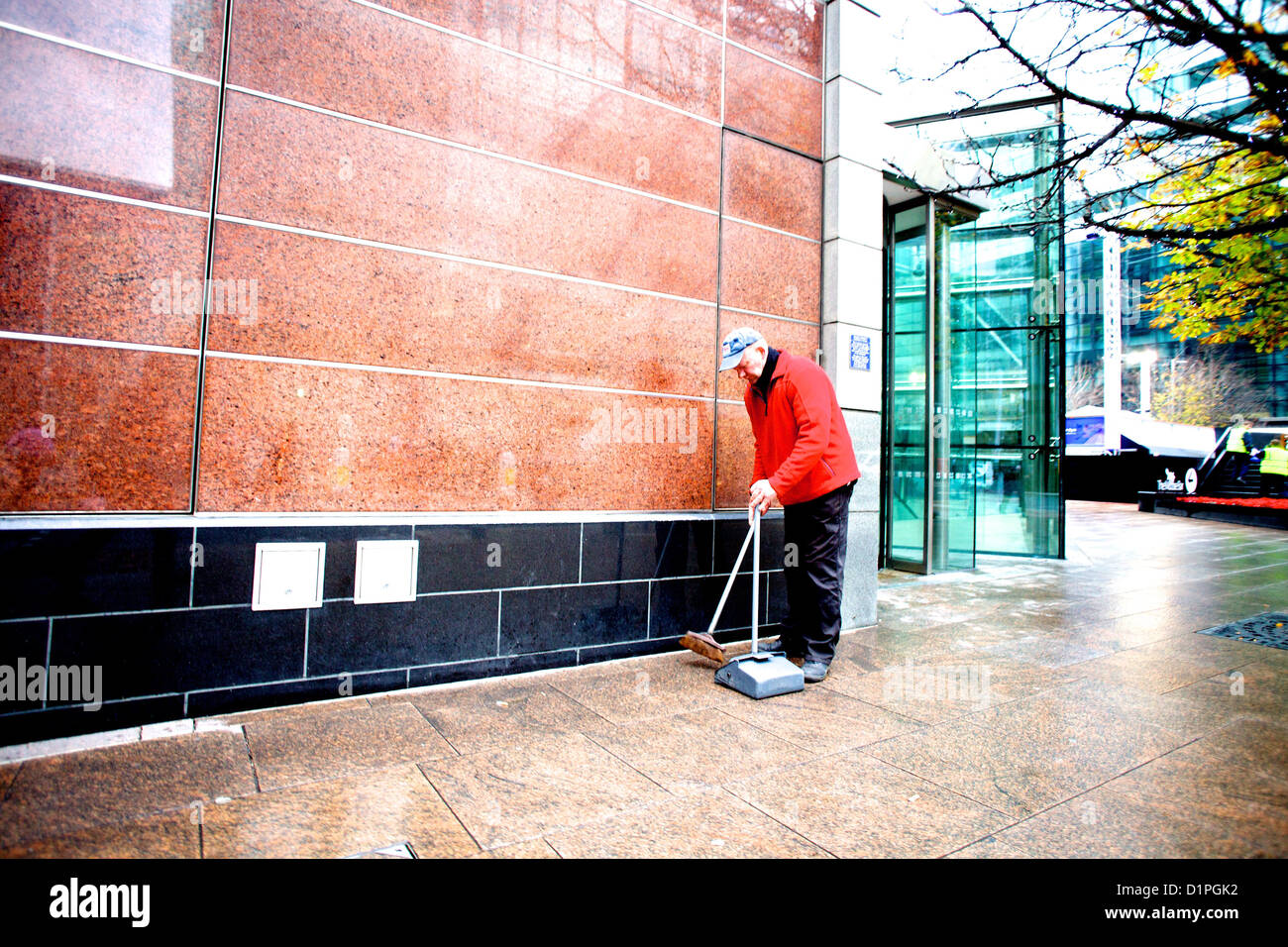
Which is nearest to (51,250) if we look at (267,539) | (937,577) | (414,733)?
(267,539)

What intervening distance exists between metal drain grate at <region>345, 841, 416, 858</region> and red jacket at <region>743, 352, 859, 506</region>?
8.17 feet

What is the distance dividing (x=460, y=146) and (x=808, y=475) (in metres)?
2.72

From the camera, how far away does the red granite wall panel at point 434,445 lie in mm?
3221

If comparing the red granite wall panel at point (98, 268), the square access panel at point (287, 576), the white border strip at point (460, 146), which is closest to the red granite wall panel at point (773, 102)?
the white border strip at point (460, 146)

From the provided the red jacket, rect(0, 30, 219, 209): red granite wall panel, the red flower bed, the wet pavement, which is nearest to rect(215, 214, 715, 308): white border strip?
rect(0, 30, 219, 209): red granite wall panel

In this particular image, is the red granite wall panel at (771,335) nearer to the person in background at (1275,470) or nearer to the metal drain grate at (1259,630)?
the metal drain grate at (1259,630)

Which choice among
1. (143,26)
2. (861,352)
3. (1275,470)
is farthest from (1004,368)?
(1275,470)

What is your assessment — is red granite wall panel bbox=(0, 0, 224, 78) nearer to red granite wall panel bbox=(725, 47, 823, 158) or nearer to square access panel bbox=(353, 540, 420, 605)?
square access panel bbox=(353, 540, 420, 605)

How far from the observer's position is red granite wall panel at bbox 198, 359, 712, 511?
3221mm

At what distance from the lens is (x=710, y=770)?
8.89ft

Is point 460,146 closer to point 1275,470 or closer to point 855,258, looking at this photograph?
point 855,258

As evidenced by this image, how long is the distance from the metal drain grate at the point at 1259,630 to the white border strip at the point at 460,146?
16.3 feet

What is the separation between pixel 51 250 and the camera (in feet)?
9.33

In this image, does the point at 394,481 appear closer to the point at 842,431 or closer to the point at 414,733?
the point at 414,733
